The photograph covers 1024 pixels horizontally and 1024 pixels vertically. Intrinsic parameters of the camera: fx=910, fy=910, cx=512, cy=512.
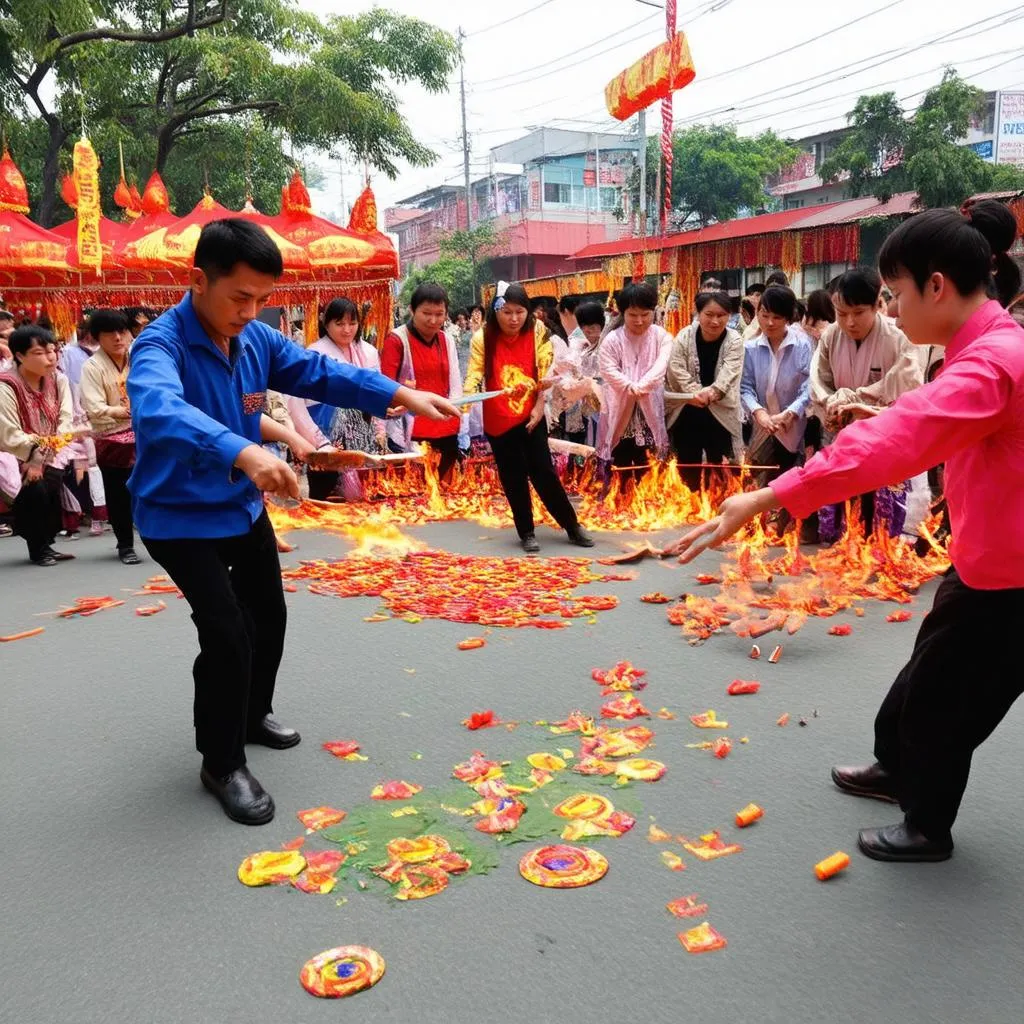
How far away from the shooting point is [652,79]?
507 inches

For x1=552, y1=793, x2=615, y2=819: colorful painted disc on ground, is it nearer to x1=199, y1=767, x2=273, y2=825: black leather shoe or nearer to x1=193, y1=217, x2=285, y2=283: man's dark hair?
x1=199, y1=767, x2=273, y2=825: black leather shoe

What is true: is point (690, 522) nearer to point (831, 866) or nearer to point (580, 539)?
point (580, 539)

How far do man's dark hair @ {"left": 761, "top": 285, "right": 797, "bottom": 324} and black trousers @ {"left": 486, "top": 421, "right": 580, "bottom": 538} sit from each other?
6.18 feet

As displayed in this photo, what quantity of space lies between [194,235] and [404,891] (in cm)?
1087

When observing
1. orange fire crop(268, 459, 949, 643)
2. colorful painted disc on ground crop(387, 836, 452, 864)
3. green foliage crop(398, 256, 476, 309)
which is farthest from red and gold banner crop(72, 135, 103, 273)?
green foliage crop(398, 256, 476, 309)

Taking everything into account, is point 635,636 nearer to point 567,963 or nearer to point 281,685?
point 281,685

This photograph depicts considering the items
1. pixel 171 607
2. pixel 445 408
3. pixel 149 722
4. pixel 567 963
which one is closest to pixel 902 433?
pixel 567 963

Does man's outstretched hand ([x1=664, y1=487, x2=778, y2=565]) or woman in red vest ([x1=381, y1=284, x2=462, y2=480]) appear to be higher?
woman in red vest ([x1=381, y1=284, x2=462, y2=480])

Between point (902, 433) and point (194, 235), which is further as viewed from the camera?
point (194, 235)

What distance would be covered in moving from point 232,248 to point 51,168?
55.0 feet

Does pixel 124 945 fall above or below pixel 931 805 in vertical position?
below

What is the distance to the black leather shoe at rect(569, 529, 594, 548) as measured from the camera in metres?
6.79

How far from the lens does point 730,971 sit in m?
2.12

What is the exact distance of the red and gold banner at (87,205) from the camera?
1030 cm
